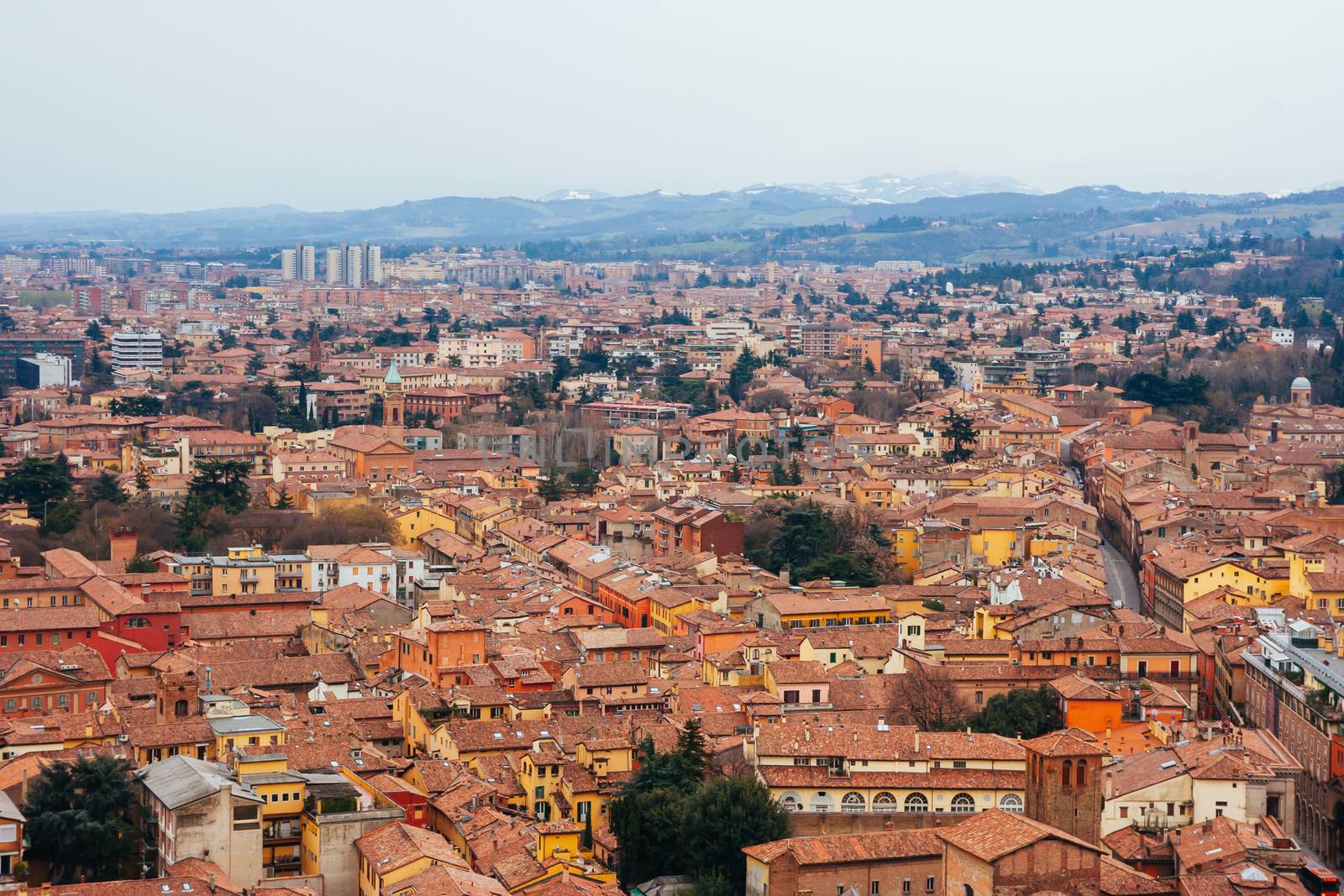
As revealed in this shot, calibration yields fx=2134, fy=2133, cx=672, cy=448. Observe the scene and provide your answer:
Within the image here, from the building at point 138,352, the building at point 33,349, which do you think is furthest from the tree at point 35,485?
the building at point 138,352

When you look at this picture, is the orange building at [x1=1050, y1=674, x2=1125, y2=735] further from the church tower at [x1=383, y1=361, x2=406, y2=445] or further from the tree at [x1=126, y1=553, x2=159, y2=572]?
the church tower at [x1=383, y1=361, x2=406, y2=445]

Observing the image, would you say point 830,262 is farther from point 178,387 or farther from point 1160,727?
point 1160,727

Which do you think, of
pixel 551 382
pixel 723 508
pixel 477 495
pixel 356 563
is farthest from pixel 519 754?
pixel 551 382

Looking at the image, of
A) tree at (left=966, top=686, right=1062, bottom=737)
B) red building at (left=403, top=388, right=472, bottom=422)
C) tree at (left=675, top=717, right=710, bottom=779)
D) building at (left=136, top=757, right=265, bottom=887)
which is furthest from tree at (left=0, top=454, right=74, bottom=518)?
tree at (left=966, top=686, right=1062, bottom=737)

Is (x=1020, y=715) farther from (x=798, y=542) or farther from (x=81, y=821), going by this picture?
(x=798, y=542)

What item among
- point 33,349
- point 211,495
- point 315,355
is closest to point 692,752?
point 211,495
